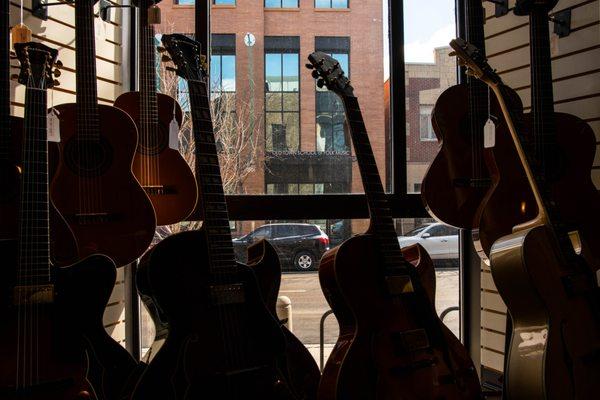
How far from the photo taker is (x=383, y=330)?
6.56ft

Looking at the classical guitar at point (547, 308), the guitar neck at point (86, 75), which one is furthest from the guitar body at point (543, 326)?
the guitar neck at point (86, 75)

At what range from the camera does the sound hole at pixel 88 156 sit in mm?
2014

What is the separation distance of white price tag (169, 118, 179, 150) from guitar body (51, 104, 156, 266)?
203 millimetres

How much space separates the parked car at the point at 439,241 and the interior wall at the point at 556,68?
217 millimetres

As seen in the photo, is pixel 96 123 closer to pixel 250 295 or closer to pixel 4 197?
pixel 4 197

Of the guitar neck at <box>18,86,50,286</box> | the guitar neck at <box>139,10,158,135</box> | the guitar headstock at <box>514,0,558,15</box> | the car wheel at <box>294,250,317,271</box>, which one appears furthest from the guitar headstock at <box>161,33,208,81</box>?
the guitar headstock at <box>514,0,558,15</box>

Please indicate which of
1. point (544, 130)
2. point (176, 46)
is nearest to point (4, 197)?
point (176, 46)

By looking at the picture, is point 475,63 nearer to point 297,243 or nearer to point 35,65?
point 297,243

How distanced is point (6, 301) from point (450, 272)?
2.17 metres

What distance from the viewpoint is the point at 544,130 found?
222 cm

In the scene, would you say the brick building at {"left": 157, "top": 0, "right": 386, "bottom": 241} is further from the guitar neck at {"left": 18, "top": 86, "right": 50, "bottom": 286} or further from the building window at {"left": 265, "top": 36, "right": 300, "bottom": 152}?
the guitar neck at {"left": 18, "top": 86, "right": 50, "bottom": 286}

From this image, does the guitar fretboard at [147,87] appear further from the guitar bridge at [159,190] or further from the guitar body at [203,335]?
the guitar body at [203,335]

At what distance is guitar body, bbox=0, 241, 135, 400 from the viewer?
5.30 feet

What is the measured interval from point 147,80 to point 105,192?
543 mm
